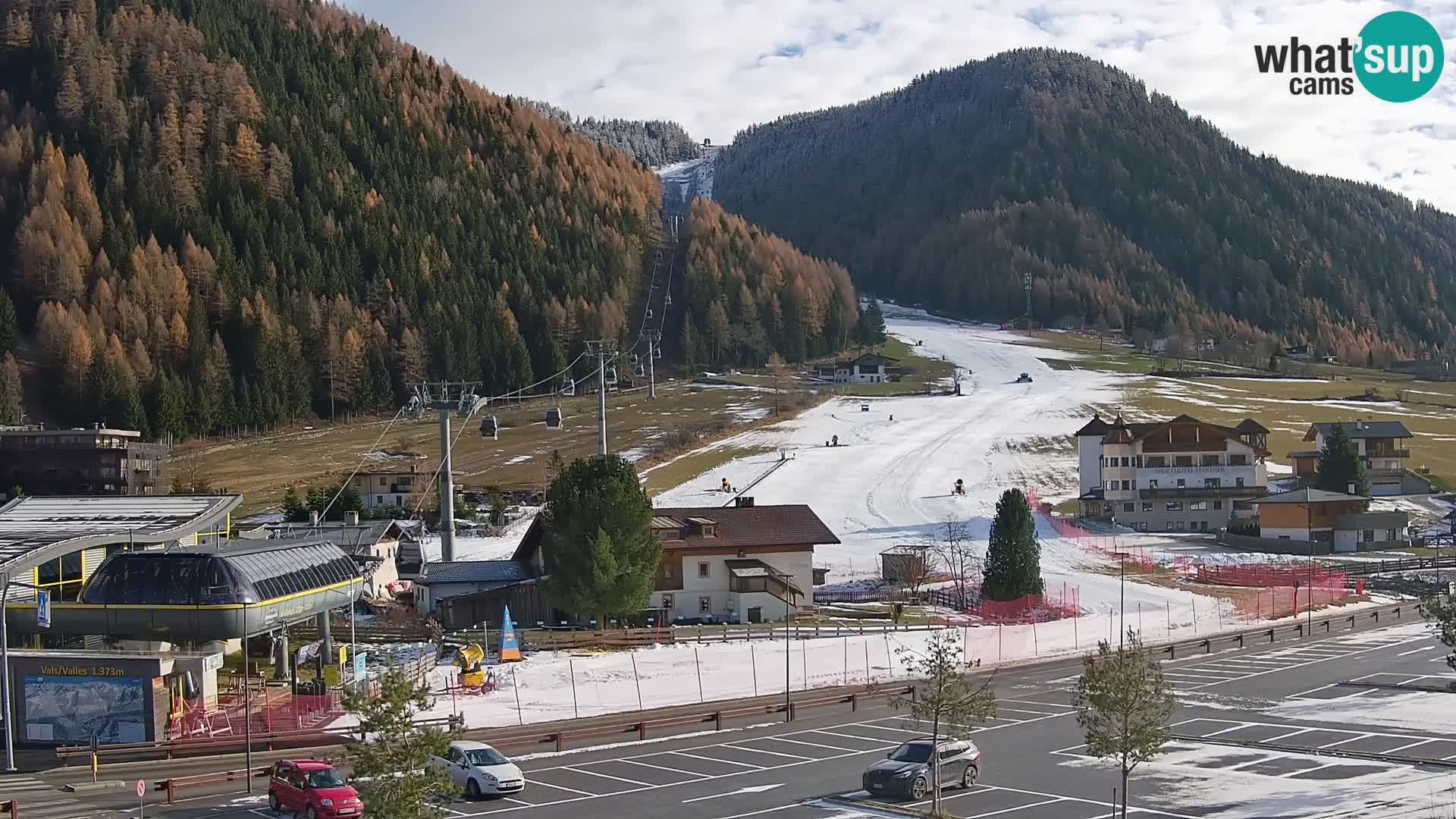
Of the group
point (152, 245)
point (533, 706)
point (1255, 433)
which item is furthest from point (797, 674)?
point (152, 245)

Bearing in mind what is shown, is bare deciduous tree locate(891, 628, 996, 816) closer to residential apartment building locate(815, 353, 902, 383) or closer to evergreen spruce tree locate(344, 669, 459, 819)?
evergreen spruce tree locate(344, 669, 459, 819)

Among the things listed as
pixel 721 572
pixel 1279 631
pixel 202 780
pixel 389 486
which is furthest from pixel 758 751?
pixel 389 486

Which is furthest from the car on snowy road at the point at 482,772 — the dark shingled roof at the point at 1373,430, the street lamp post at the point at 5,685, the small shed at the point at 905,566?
the dark shingled roof at the point at 1373,430

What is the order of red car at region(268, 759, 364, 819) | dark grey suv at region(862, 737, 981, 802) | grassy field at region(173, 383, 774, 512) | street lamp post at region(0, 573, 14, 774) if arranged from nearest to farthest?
red car at region(268, 759, 364, 819) < dark grey suv at region(862, 737, 981, 802) < street lamp post at region(0, 573, 14, 774) < grassy field at region(173, 383, 774, 512)

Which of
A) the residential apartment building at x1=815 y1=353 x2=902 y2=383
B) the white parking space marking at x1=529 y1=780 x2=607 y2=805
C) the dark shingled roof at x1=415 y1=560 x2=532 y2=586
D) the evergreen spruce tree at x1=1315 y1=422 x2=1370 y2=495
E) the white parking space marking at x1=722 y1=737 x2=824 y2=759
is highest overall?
the residential apartment building at x1=815 y1=353 x2=902 y2=383

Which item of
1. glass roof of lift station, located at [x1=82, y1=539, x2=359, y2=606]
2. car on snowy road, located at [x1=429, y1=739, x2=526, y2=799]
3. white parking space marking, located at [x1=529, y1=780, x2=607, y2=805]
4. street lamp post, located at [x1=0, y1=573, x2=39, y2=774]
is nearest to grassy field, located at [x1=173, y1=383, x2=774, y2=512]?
glass roof of lift station, located at [x1=82, y1=539, x2=359, y2=606]

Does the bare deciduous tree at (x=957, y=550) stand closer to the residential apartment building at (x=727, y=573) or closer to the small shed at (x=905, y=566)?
the small shed at (x=905, y=566)
